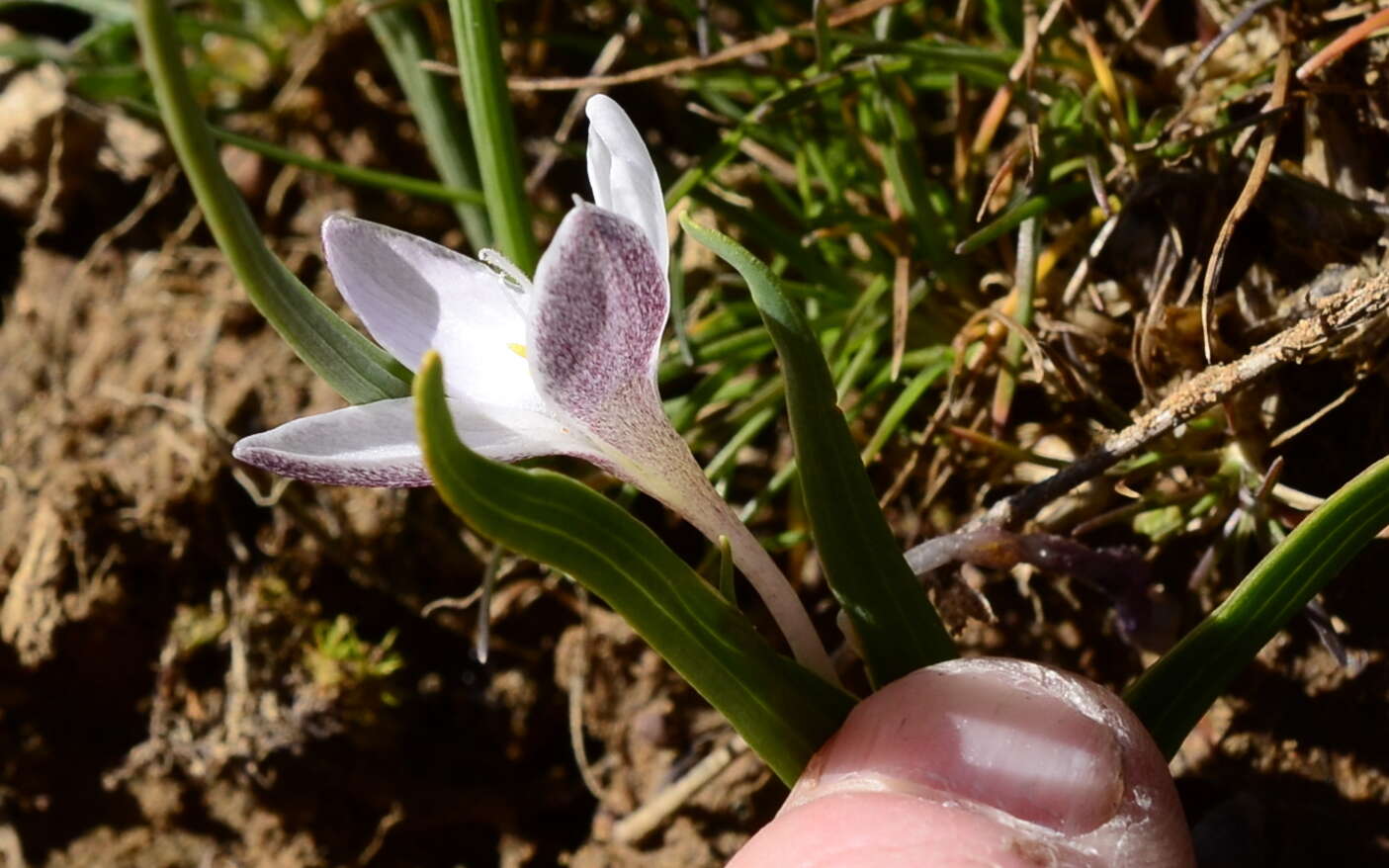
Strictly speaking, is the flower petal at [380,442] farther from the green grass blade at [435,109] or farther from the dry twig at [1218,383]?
the green grass blade at [435,109]

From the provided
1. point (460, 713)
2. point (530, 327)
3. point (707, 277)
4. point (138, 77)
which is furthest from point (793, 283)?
point (138, 77)

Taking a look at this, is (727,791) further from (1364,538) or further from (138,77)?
(138,77)

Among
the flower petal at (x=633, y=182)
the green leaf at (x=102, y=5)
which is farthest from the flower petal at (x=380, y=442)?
the green leaf at (x=102, y=5)

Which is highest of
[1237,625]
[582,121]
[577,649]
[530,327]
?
[582,121]

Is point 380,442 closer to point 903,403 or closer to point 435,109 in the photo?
point 903,403

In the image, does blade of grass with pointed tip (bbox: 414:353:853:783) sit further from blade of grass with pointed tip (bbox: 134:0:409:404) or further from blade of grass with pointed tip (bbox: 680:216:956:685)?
blade of grass with pointed tip (bbox: 134:0:409:404)

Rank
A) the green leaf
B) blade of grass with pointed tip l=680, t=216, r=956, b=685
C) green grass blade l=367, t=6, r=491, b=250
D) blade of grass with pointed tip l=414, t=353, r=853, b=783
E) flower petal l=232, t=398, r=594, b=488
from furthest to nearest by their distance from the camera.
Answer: the green leaf → green grass blade l=367, t=6, r=491, b=250 → blade of grass with pointed tip l=680, t=216, r=956, b=685 → flower petal l=232, t=398, r=594, b=488 → blade of grass with pointed tip l=414, t=353, r=853, b=783

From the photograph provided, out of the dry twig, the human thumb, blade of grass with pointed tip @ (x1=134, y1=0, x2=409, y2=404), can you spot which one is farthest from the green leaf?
the human thumb

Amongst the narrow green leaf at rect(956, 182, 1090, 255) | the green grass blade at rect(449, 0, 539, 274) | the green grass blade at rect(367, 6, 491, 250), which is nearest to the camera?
the green grass blade at rect(449, 0, 539, 274)
